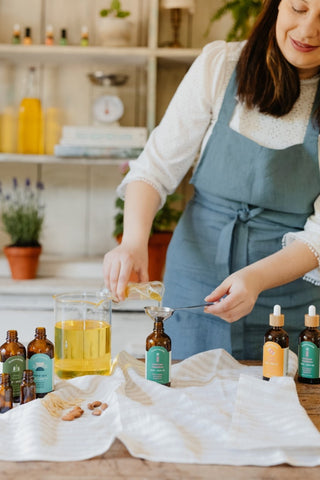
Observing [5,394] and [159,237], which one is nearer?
[5,394]

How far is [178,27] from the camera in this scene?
9.56 ft

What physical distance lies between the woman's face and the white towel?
2.58 ft

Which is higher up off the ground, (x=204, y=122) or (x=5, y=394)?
(x=204, y=122)

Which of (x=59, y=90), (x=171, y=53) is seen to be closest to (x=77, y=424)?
(x=171, y=53)

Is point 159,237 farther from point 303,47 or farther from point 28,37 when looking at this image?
point 303,47

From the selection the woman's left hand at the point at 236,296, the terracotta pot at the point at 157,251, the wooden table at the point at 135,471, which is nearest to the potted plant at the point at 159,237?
the terracotta pot at the point at 157,251

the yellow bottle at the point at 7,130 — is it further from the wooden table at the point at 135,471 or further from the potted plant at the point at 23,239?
the wooden table at the point at 135,471

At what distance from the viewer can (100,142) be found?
109 inches

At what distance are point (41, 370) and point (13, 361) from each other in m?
0.06

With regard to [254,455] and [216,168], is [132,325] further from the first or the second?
[254,455]

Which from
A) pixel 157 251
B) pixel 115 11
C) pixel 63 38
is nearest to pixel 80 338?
pixel 157 251

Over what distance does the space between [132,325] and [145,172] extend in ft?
3.52

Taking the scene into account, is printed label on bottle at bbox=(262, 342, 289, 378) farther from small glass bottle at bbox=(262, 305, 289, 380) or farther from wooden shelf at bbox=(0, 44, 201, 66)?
wooden shelf at bbox=(0, 44, 201, 66)

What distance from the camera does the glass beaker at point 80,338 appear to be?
1.34 m
